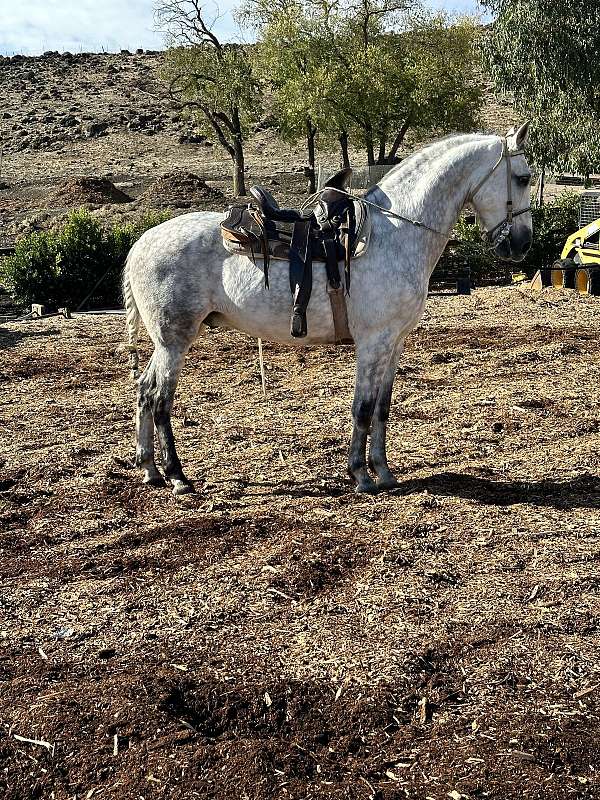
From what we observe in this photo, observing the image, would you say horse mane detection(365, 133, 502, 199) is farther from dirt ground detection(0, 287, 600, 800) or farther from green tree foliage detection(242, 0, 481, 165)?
green tree foliage detection(242, 0, 481, 165)

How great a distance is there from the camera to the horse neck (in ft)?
22.6

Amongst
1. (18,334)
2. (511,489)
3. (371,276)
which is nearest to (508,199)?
(371,276)

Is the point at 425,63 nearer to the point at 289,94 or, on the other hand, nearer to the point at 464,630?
the point at 289,94

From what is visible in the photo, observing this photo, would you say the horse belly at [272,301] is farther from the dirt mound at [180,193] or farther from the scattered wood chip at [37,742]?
the dirt mound at [180,193]

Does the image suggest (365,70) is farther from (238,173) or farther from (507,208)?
(507,208)

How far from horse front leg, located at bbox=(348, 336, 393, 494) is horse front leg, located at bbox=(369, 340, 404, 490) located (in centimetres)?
10

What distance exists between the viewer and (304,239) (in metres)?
6.78

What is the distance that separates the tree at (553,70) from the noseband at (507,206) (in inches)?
709

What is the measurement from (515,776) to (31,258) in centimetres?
1506

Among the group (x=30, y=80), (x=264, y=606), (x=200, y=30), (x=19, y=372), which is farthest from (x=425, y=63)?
(x=30, y=80)

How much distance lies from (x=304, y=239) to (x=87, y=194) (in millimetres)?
28813

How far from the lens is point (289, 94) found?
35906 mm

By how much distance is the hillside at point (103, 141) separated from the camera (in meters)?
36.5

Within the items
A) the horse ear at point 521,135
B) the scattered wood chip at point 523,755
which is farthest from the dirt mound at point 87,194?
the scattered wood chip at point 523,755
